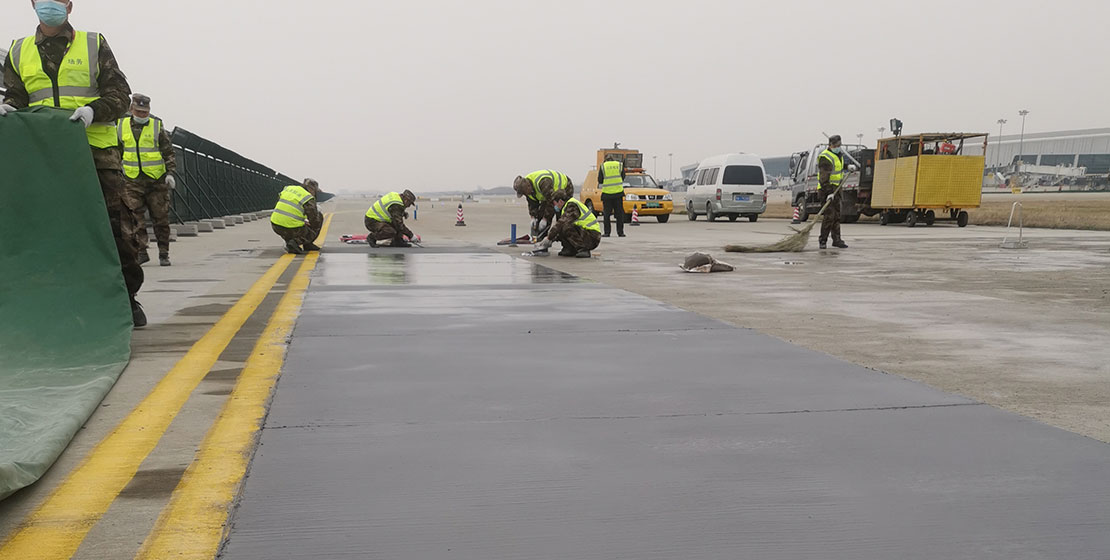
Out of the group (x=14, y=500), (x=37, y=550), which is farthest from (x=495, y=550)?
(x=14, y=500)

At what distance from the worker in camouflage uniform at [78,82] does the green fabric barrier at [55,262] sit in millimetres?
291

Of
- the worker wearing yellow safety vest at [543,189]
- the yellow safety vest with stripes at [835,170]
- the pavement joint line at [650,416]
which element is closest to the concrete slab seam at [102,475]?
the pavement joint line at [650,416]

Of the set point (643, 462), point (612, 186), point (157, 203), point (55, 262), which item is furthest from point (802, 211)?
point (643, 462)

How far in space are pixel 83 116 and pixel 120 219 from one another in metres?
0.76

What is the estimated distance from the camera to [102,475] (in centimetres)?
275

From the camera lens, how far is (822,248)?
14602mm

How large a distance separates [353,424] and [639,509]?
132cm

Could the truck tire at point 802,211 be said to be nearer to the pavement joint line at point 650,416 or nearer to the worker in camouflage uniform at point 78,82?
the worker in camouflage uniform at point 78,82

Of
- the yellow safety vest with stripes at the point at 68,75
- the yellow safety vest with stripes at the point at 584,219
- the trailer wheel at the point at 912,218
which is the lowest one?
the trailer wheel at the point at 912,218

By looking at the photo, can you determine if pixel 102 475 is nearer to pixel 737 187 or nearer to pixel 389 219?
pixel 389 219

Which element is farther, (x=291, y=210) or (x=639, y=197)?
(x=639, y=197)

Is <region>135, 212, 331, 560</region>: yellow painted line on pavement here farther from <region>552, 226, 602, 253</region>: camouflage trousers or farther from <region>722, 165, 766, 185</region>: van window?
<region>722, 165, 766, 185</region>: van window

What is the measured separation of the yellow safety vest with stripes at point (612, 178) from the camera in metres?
16.9

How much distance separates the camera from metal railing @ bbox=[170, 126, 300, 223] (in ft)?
63.5
